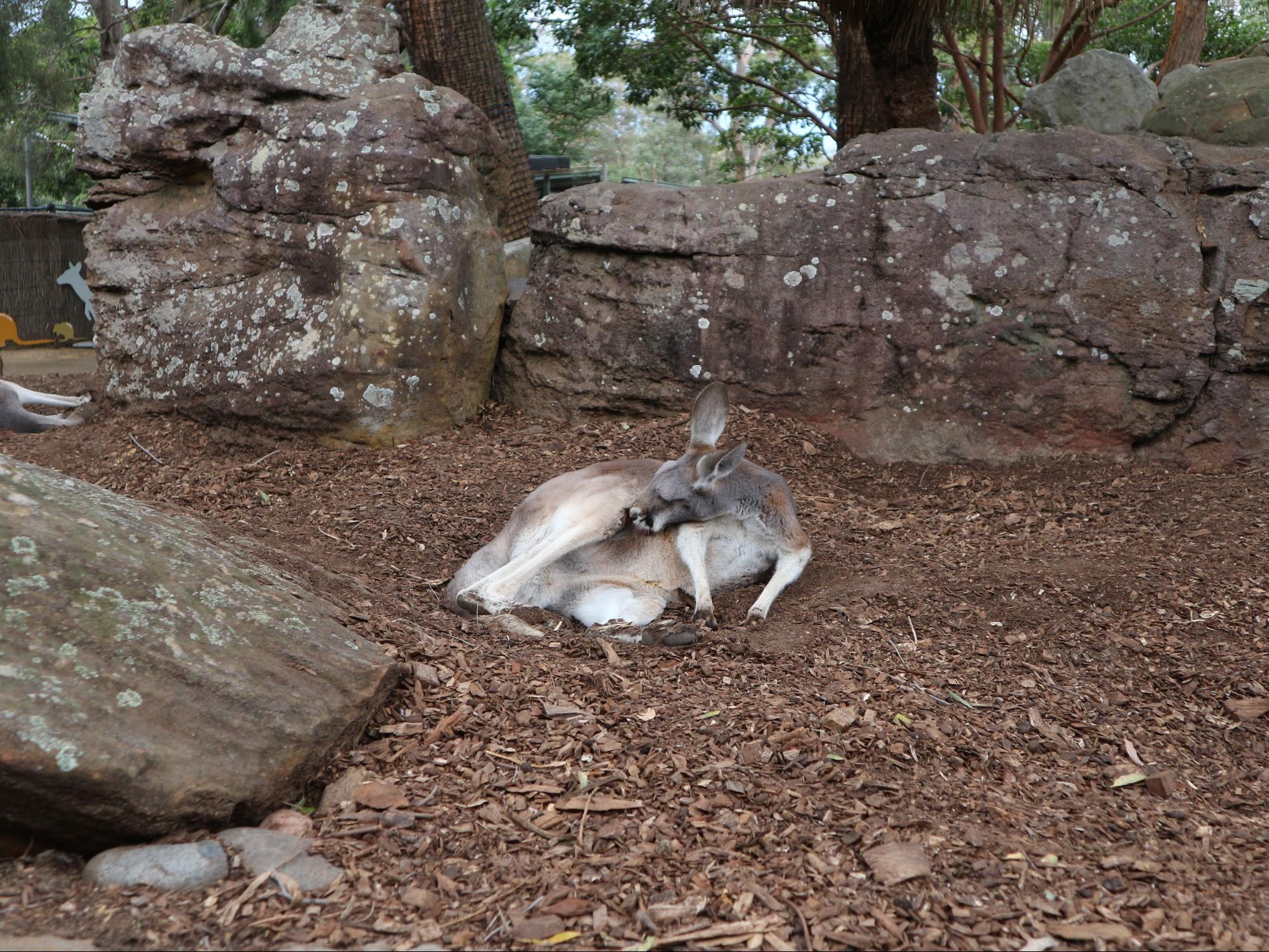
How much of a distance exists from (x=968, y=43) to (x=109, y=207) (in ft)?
46.2

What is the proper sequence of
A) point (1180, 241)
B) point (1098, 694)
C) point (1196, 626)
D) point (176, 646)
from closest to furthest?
point (176, 646) < point (1098, 694) < point (1196, 626) < point (1180, 241)

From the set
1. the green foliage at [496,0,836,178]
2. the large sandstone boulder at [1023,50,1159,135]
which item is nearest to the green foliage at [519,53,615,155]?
the green foliage at [496,0,836,178]

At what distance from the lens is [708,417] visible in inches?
189

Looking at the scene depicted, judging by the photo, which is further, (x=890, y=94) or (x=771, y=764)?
(x=890, y=94)

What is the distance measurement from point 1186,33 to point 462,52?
5.74m

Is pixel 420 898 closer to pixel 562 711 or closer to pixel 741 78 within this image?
pixel 562 711

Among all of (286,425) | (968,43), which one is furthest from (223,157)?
(968,43)

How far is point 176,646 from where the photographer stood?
2719 mm

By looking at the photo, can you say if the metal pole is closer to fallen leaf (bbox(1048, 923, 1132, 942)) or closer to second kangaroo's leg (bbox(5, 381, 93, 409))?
second kangaroo's leg (bbox(5, 381, 93, 409))

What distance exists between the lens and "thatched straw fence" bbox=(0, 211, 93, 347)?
13.3 m

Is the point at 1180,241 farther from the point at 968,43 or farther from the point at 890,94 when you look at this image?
the point at 968,43

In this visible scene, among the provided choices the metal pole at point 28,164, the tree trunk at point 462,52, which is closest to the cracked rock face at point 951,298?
the tree trunk at point 462,52

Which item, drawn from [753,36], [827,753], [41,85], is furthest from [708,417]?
[41,85]

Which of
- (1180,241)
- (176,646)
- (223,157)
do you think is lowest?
(176,646)
